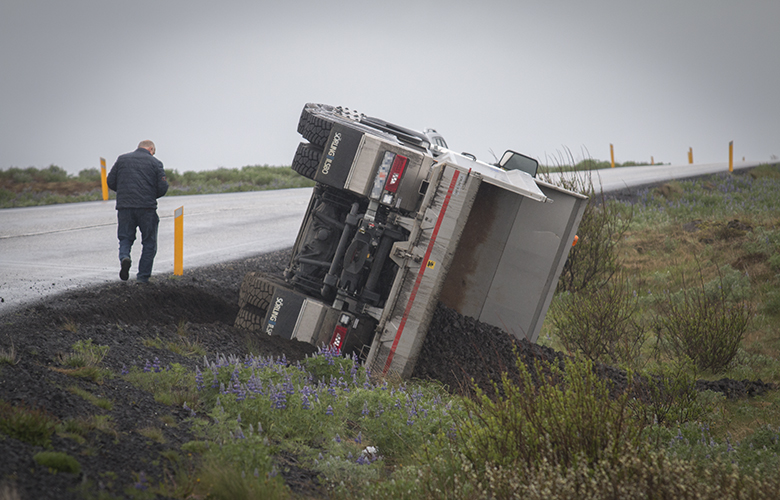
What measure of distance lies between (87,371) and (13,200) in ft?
53.4

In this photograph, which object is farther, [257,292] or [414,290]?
[257,292]

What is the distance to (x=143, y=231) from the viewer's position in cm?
813

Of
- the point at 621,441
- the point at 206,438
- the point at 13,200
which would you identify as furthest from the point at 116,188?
the point at 13,200

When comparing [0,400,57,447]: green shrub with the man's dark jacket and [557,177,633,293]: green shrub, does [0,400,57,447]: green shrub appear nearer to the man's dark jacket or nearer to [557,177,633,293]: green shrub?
the man's dark jacket

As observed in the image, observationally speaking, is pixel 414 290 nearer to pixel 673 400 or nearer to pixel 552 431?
pixel 673 400

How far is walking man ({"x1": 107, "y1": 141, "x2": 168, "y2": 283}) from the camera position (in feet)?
26.0

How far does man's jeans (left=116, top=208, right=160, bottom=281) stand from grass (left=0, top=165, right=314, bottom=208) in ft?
38.3

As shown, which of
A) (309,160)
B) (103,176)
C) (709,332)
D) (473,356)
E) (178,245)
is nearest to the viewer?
(473,356)

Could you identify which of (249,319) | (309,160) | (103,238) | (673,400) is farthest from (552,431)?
(103,238)

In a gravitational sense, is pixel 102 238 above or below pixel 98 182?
above

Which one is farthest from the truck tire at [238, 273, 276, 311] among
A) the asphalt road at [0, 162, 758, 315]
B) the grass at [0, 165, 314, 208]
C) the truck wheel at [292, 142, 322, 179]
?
the grass at [0, 165, 314, 208]

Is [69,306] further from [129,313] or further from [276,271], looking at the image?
[276,271]

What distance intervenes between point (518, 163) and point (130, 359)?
18.2 ft

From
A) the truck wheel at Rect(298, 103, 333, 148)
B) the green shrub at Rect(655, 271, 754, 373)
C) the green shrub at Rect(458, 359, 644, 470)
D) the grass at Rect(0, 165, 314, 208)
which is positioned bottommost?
the grass at Rect(0, 165, 314, 208)
